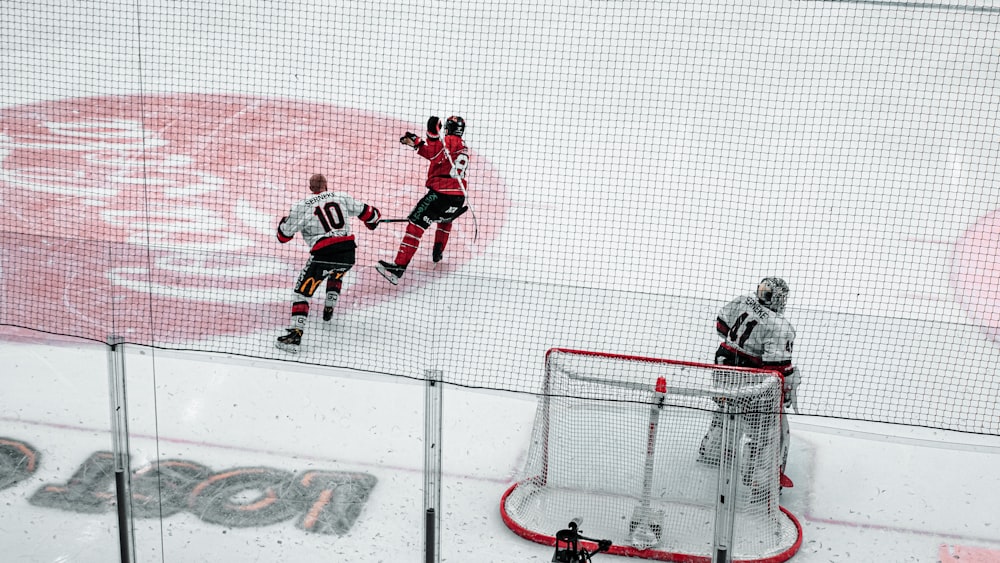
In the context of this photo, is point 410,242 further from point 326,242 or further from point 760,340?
point 760,340

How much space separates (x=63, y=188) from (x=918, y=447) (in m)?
7.21

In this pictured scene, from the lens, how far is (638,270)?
8.05 m

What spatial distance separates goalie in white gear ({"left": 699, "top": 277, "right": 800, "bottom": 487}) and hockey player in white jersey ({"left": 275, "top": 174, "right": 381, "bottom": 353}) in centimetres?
251

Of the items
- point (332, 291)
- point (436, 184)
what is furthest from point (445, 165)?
point (332, 291)

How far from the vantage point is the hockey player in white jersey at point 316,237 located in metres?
6.55

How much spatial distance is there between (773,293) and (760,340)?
0.81 ft

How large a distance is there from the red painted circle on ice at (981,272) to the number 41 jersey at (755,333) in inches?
92.0

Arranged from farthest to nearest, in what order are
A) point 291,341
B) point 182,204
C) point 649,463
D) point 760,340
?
point 182,204 → point 291,341 → point 760,340 → point 649,463

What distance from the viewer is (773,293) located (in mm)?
5297

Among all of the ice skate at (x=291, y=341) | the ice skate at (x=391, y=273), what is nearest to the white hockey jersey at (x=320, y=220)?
the ice skate at (x=291, y=341)

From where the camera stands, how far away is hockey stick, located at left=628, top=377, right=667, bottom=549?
4.82m

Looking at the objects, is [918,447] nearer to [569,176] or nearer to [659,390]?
[659,390]

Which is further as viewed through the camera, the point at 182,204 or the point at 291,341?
the point at 182,204

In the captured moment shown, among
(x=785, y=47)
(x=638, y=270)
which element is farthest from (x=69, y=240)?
(x=785, y=47)
